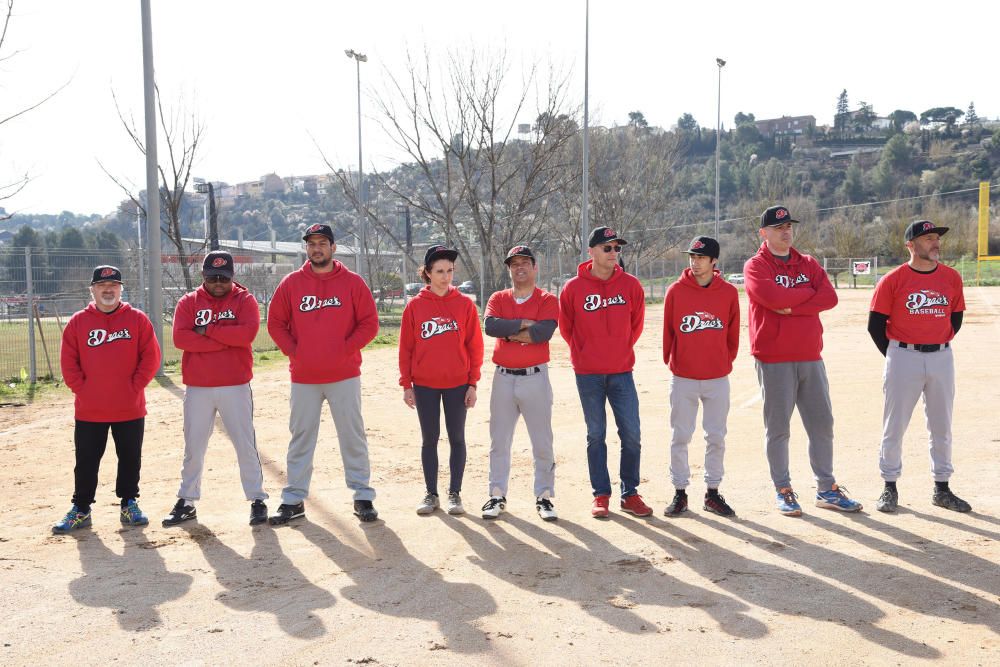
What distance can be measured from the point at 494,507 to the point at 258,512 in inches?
66.2

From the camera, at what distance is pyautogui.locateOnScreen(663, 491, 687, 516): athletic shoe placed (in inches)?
244

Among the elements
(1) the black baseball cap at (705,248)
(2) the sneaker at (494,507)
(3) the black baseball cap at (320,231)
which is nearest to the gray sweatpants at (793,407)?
(1) the black baseball cap at (705,248)

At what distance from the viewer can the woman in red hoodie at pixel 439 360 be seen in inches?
247

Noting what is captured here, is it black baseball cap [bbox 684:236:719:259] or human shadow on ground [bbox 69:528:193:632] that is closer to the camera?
human shadow on ground [bbox 69:528:193:632]

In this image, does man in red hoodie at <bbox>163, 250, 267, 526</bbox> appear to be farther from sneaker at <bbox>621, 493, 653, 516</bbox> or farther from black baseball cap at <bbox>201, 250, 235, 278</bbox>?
sneaker at <bbox>621, 493, 653, 516</bbox>

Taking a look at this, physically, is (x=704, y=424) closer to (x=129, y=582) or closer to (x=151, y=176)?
(x=129, y=582)

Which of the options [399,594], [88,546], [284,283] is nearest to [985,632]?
[399,594]

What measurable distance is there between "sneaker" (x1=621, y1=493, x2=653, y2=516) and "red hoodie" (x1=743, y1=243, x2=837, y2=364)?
1342 millimetres

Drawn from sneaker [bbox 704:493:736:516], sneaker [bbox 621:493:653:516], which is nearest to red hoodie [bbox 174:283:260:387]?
sneaker [bbox 621:493:653:516]

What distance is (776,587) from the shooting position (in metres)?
4.71

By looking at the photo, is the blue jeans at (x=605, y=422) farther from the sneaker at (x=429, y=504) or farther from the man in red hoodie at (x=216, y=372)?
the man in red hoodie at (x=216, y=372)

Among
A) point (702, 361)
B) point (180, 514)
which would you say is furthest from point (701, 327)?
point (180, 514)

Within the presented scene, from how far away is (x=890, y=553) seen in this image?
5.23 meters

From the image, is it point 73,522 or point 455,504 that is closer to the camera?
point 73,522
